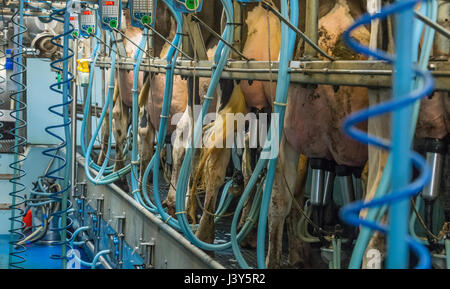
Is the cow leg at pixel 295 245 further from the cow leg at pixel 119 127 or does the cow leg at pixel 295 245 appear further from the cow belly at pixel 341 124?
the cow leg at pixel 119 127

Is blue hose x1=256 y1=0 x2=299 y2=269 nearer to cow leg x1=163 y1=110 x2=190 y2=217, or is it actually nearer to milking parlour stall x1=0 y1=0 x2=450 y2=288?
milking parlour stall x1=0 y1=0 x2=450 y2=288

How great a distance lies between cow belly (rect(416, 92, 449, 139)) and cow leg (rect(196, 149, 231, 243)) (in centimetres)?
196

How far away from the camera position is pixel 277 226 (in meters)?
4.16

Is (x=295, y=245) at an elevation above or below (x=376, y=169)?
below

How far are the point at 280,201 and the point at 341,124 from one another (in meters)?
0.68

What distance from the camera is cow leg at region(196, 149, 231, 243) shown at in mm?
4961

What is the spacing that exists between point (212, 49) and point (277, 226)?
2080 millimetres

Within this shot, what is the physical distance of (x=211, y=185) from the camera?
16.4ft

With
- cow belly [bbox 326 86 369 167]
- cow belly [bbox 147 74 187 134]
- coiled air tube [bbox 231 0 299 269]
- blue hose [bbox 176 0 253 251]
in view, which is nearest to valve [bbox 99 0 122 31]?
cow belly [bbox 147 74 187 134]

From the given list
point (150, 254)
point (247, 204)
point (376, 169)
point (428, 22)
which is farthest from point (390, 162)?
point (150, 254)

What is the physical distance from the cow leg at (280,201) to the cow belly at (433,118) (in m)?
1.06

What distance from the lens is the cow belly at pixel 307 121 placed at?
3.86 metres

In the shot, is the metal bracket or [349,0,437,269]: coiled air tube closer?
[349,0,437,269]: coiled air tube

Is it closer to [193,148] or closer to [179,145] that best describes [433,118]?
[193,148]
